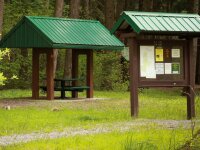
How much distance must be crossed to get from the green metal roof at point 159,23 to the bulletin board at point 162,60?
2.08 feet

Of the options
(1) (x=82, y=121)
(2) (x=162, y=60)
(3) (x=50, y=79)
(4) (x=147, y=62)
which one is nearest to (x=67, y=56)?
(3) (x=50, y=79)

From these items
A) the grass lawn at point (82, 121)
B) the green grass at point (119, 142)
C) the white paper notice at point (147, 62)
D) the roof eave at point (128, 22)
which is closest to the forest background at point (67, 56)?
the grass lawn at point (82, 121)

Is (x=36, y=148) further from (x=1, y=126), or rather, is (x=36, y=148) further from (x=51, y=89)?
(x=51, y=89)

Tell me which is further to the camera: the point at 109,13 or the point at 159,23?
the point at 109,13

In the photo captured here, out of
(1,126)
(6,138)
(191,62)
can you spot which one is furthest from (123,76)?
(6,138)

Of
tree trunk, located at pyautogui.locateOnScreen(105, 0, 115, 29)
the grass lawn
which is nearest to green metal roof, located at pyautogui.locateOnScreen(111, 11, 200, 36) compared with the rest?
the grass lawn

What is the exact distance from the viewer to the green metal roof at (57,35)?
75.5ft

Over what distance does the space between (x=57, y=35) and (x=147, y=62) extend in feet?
28.9

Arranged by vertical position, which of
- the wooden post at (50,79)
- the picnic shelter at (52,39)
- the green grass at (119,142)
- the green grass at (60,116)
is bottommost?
the green grass at (60,116)

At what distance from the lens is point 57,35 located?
2347cm

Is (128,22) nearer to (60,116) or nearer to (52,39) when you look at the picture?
(60,116)

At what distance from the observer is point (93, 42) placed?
953 inches

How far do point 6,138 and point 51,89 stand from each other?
1230 centimetres

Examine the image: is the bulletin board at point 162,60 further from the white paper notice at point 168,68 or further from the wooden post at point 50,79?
the wooden post at point 50,79
